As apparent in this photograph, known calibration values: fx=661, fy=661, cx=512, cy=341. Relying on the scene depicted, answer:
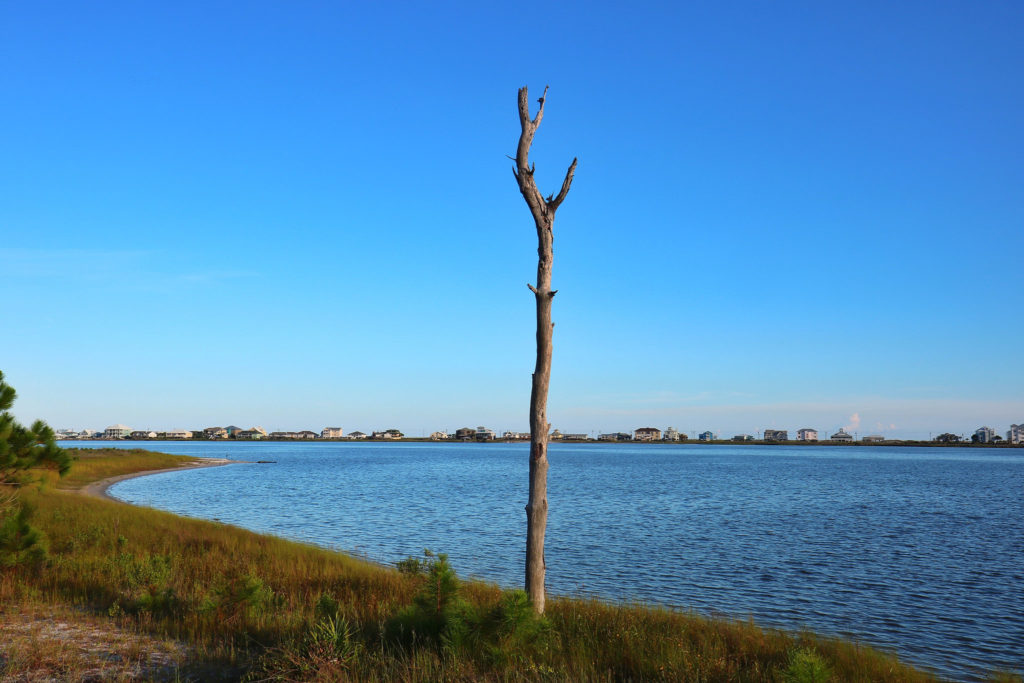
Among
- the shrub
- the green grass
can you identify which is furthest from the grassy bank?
the green grass

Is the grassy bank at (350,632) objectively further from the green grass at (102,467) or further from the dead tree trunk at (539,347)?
the green grass at (102,467)

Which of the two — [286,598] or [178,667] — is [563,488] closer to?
[286,598]

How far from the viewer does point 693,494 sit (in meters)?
56.1

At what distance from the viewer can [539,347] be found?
10125 mm

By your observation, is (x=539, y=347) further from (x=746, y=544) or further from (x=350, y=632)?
(x=746, y=544)

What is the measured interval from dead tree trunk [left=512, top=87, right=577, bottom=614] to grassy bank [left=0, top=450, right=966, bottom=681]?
2.80 ft

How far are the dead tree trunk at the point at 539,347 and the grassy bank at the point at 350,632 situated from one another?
0.85 metres

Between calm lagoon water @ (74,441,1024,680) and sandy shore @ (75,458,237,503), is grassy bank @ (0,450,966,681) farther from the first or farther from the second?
sandy shore @ (75,458,237,503)

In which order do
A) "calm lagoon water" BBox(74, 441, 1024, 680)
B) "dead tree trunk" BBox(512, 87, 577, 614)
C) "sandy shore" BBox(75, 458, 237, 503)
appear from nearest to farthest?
"dead tree trunk" BBox(512, 87, 577, 614)
"calm lagoon water" BBox(74, 441, 1024, 680)
"sandy shore" BBox(75, 458, 237, 503)

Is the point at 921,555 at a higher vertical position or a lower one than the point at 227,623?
lower

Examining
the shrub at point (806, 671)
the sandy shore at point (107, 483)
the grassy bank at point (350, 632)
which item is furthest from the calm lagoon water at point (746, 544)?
the shrub at point (806, 671)

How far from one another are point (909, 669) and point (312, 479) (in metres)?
70.0

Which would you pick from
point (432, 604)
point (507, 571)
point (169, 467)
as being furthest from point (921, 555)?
point (169, 467)

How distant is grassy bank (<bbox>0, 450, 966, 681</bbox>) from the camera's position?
26.4 feet
